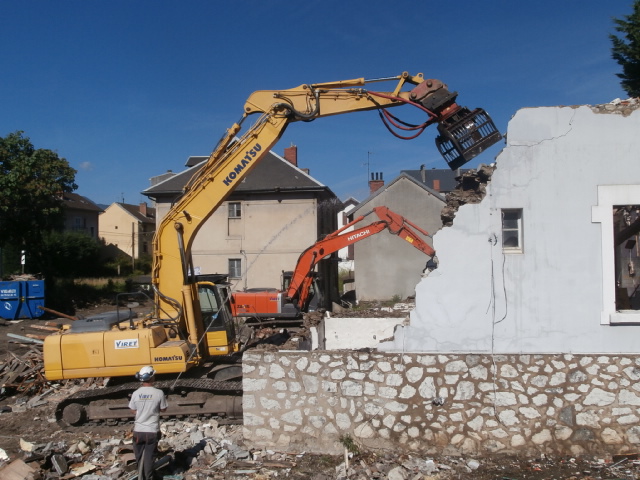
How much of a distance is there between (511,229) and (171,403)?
6.39m

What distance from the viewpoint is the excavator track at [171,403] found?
9344 mm

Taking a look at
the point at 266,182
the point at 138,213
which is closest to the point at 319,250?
the point at 266,182

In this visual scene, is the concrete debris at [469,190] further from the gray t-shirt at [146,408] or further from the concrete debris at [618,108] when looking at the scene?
the gray t-shirt at [146,408]

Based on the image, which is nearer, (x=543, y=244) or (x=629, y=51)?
(x=543, y=244)

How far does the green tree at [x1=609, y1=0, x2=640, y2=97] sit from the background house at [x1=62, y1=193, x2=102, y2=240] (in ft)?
135

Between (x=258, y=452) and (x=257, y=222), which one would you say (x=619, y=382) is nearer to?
(x=258, y=452)

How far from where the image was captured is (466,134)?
26.1ft

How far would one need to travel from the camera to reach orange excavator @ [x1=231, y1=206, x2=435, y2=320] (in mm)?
17797

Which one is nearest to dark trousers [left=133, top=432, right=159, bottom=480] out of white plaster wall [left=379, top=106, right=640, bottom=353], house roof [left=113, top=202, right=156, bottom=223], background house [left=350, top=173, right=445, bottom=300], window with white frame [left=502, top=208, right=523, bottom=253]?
white plaster wall [left=379, top=106, right=640, bottom=353]

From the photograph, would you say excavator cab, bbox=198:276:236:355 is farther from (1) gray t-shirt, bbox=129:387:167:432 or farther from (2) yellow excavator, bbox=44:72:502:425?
(1) gray t-shirt, bbox=129:387:167:432

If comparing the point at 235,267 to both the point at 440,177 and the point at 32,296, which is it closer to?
the point at 32,296

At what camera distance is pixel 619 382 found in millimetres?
6812

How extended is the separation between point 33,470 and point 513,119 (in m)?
7.76

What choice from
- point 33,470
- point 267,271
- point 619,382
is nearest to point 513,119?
point 619,382
